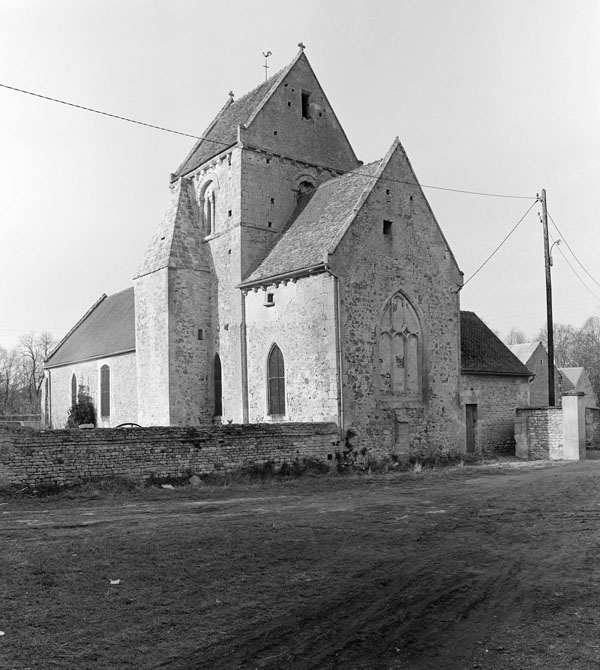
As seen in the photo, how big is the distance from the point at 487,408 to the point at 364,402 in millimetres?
7631

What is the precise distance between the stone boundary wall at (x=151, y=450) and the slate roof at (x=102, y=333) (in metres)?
13.1

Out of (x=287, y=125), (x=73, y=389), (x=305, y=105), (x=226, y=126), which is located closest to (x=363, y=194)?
(x=287, y=125)

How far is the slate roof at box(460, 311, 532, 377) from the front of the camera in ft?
87.4

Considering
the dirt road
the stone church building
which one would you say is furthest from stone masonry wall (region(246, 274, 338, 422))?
the dirt road

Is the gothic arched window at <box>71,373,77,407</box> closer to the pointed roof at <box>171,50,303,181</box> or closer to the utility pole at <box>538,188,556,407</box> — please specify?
the pointed roof at <box>171,50,303,181</box>

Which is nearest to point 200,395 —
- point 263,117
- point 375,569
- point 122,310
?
point 263,117

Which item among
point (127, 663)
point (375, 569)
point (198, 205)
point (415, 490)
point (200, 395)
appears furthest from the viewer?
point (198, 205)

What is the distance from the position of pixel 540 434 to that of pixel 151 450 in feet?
53.3

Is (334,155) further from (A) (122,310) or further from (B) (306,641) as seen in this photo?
(B) (306,641)

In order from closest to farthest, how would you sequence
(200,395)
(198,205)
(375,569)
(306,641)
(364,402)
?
(306,641)
(375,569)
(364,402)
(200,395)
(198,205)

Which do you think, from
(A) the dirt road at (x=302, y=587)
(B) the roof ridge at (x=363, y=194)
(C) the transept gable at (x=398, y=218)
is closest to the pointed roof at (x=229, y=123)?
(B) the roof ridge at (x=363, y=194)

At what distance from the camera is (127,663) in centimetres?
533

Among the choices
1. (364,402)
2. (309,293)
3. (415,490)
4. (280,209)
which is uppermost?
(280,209)

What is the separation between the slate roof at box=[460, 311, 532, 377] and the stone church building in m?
1.83
